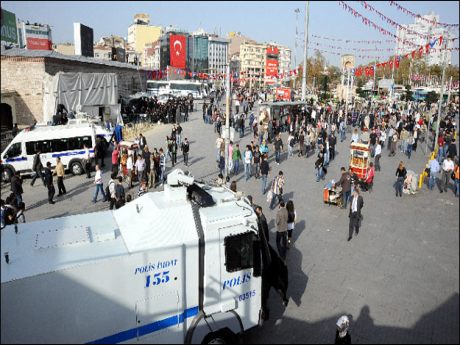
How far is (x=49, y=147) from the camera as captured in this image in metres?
18.3

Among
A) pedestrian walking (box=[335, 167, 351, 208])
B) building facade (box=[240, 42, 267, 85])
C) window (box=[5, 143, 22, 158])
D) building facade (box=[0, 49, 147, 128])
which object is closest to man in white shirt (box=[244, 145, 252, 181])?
pedestrian walking (box=[335, 167, 351, 208])

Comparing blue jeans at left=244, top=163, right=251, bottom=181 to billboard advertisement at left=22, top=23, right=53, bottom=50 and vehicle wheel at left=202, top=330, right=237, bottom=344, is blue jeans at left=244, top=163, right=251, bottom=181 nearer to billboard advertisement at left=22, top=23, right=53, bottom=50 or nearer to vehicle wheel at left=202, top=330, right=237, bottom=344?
vehicle wheel at left=202, top=330, right=237, bottom=344

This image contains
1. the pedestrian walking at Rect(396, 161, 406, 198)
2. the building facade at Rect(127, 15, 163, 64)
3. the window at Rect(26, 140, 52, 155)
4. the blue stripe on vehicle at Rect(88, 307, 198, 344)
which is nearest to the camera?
the blue stripe on vehicle at Rect(88, 307, 198, 344)

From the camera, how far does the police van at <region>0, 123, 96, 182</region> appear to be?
1770 centimetres

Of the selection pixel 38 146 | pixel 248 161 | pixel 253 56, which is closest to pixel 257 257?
pixel 248 161

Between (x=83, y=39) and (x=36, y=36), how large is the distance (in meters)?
6.05

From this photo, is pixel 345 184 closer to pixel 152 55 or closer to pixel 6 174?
pixel 6 174

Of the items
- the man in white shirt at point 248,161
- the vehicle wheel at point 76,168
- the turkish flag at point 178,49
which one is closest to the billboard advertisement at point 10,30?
the vehicle wheel at point 76,168

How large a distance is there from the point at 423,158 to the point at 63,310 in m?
20.8

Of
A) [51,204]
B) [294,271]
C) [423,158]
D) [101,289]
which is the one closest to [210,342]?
[101,289]

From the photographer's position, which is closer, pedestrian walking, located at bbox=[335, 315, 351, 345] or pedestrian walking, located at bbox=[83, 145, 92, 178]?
pedestrian walking, located at bbox=[335, 315, 351, 345]

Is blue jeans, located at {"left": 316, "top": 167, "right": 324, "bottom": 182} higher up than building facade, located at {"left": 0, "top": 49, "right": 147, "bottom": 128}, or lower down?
lower down

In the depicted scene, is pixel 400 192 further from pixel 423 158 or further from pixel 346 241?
pixel 423 158

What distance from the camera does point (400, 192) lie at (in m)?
15.0
